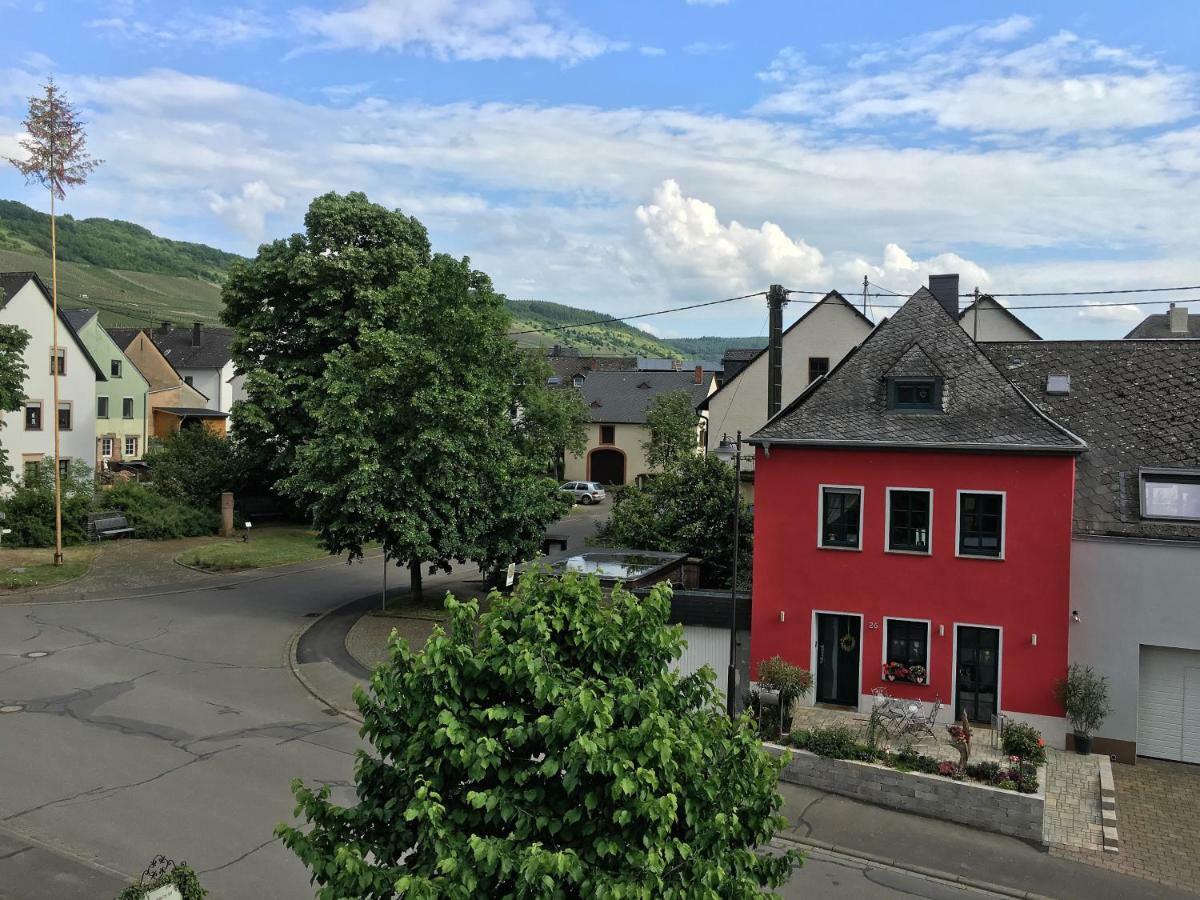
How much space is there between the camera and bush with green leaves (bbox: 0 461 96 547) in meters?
35.9

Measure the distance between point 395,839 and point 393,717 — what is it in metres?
0.84

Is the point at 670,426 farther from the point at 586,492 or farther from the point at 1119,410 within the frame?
the point at 1119,410

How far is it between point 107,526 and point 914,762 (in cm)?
3418

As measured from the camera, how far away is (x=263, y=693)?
64.7 ft

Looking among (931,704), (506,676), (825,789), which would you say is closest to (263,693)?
(825,789)

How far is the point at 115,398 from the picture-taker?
5716 centimetres

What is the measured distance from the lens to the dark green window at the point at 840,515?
18.9 metres

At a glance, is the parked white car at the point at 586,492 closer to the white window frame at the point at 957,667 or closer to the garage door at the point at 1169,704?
the white window frame at the point at 957,667

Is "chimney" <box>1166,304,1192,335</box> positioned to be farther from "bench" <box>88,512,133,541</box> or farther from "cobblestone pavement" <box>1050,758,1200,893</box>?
"bench" <box>88,512,133,541</box>

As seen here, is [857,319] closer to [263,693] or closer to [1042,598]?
[1042,598]

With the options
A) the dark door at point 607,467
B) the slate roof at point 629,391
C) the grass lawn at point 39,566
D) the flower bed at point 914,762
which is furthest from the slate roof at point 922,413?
the dark door at point 607,467

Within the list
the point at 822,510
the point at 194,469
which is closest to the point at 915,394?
the point at 822,510

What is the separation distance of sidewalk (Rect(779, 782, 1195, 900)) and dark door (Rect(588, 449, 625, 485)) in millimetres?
50561

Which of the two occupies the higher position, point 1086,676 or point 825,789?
point 1086,676
